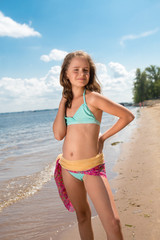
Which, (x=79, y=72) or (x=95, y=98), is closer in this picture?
(x=95, y=98)

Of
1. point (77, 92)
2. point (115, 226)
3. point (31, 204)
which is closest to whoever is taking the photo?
point (115, 226)

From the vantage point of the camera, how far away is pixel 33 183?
5.99 meters

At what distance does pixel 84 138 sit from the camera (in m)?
2.10

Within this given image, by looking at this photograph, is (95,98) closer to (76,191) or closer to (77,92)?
(77,92)

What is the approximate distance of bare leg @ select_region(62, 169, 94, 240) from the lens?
7.07ft

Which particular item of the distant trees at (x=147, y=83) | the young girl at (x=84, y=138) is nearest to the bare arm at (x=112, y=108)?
the young girl at (x=84, y=138)

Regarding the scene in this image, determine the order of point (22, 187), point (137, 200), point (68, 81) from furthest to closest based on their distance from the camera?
point (22, 187), point (137, 200), point (68, 81)

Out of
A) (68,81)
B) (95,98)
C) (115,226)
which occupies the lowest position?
(115,226)

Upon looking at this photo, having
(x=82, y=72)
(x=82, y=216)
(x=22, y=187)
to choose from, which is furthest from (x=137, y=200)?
(x=22, y=187)

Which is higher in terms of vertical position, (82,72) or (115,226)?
(82,72)

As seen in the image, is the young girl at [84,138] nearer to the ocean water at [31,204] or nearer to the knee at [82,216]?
the knee at [82,216]

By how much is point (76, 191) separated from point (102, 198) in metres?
0.37

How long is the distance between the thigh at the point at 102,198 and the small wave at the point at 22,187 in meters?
3.42

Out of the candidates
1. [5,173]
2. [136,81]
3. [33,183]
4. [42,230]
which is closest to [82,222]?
[42,230]
